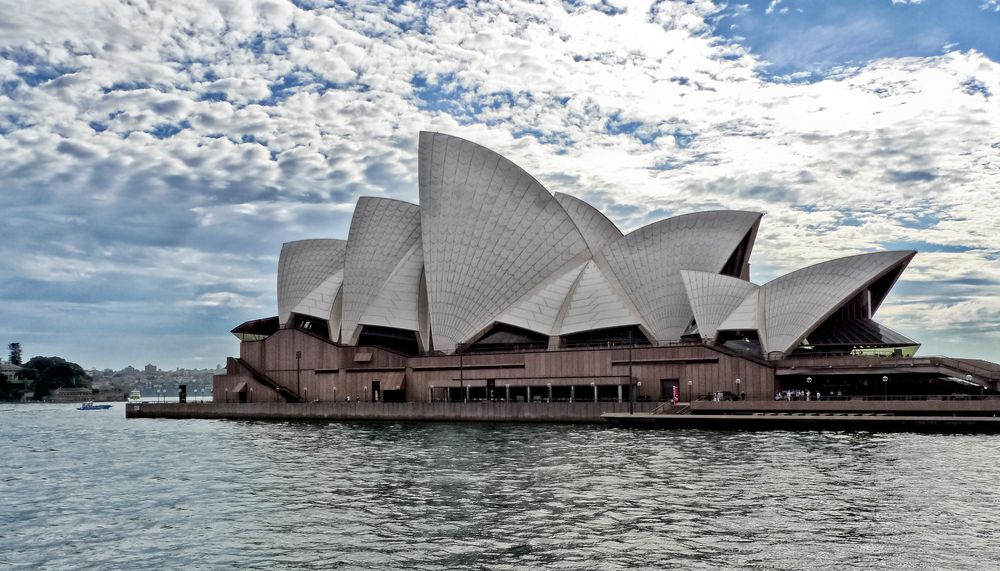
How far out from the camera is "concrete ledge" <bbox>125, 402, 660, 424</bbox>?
53.2 metres

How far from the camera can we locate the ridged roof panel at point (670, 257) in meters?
62.2

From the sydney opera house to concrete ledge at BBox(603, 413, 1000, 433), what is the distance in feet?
18.0

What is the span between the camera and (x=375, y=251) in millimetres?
72750

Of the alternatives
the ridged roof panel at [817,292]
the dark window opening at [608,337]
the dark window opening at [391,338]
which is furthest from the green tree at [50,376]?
the ridged roof panel at [817,292]

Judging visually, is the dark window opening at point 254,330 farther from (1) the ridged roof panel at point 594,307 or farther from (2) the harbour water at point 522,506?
(2) the harbour water at point 522,506

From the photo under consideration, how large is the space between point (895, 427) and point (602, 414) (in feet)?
52.2

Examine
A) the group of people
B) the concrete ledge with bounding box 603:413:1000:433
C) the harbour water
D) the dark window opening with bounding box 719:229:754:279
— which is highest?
the dark window opening with bounding box 719:229:754:279

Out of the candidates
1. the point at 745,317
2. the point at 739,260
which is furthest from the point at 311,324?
the point at 745,317

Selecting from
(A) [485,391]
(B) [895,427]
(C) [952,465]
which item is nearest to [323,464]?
(C) [952,465]

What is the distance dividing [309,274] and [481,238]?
19975mm

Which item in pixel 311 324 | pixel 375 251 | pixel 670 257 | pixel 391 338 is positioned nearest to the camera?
pixel 670 257

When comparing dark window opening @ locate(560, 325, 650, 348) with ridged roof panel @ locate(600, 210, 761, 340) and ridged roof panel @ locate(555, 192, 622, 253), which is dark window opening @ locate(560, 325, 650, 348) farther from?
ridged roof panel @ locate(555, 192, 622, 253)

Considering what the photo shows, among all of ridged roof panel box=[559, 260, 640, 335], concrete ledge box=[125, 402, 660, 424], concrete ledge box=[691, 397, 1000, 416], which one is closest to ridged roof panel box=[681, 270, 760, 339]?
ridged roof panel box=[559, 260, 640, 335]

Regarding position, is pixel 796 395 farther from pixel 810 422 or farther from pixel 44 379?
pixel 44 379
